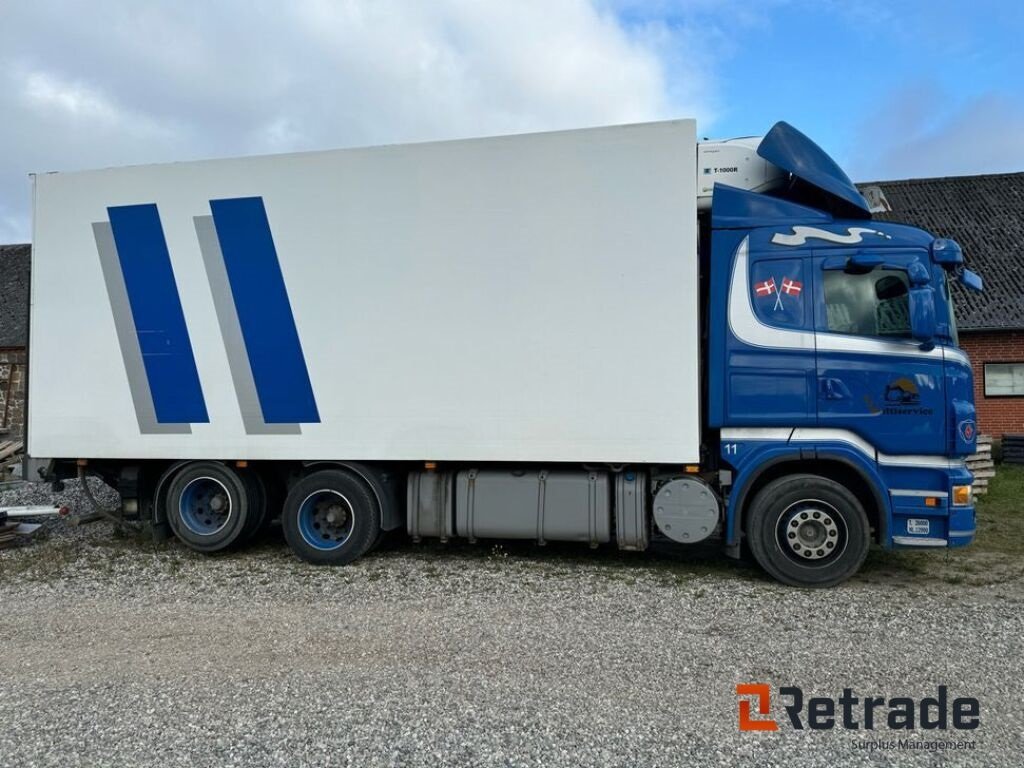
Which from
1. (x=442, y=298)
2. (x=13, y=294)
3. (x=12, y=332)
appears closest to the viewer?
(x=442, y=298)

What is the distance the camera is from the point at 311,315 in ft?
20.4

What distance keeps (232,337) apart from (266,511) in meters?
1.77

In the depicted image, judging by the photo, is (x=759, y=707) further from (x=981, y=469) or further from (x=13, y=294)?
(x=13, y=294)

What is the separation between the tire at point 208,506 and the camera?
259 inches

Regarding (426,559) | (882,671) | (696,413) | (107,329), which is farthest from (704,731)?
(107,329)

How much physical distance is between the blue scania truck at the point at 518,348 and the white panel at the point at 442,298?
0.07 ft

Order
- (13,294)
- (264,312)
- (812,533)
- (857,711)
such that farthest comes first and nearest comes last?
(13,294) < (264,312) < (812,533) < (857,711)

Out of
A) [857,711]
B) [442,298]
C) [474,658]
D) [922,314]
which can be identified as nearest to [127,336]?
[442,298]

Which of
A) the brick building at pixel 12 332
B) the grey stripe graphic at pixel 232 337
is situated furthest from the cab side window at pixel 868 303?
the brick building at pixel 12 332

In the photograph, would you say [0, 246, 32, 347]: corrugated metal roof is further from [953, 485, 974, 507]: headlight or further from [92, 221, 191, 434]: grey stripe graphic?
[953, 485, 974, 507]: headlight

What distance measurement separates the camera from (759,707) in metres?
3.53

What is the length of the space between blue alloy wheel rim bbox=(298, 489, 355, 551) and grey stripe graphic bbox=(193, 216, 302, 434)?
2.43ft

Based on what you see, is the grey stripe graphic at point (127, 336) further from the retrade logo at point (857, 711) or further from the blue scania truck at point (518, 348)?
the retrade logo at point (857, 711)

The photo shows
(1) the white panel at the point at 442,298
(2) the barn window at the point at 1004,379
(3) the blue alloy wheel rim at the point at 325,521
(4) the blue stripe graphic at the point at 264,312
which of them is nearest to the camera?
(1) the white panel at the point at 442,298
